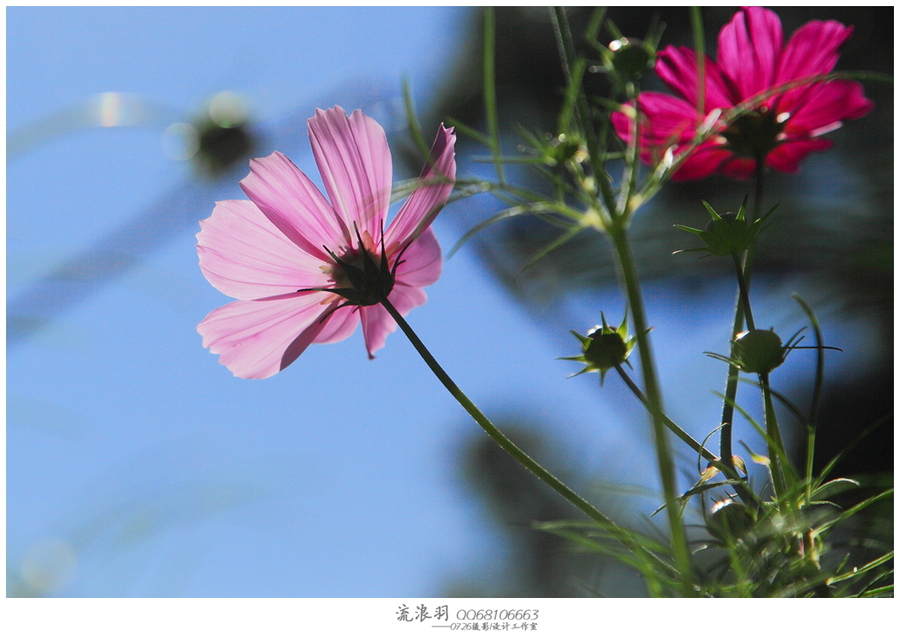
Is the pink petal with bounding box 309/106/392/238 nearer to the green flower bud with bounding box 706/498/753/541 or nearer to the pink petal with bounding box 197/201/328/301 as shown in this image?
the pink petal with bounding box 197/201/328/301

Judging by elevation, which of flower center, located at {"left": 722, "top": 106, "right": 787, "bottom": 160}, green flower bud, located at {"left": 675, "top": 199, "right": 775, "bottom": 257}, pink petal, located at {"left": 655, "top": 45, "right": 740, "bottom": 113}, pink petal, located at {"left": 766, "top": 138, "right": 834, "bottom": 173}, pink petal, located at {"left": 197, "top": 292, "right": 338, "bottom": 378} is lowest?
green flower bud, located at {"left": 675, "top": 199, "right": 775, "bottom": 257}

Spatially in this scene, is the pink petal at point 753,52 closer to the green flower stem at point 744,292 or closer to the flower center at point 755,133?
the flower center at point 755,133

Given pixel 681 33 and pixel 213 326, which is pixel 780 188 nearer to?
pixel 681 33

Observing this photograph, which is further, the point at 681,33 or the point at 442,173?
the point at 681,33


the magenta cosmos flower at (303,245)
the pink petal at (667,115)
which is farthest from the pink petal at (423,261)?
the pink petal at (667,115)

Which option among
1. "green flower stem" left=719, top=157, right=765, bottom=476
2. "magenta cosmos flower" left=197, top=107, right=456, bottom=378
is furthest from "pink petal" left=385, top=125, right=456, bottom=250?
"green flower stem" left=719, top=157, right=765, bottom=476

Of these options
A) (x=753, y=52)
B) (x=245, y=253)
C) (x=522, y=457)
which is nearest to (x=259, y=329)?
(x=245, y=253)
